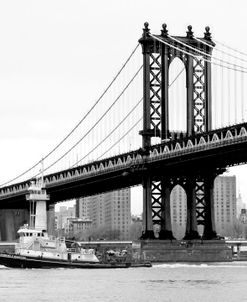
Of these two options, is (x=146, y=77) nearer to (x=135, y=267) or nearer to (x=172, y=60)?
(x=172, y=60)

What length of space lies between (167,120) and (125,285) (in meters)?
40.9

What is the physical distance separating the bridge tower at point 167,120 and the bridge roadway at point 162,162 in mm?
779

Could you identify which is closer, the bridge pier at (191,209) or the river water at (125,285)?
the river water at (125,285)

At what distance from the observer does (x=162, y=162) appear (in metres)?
124

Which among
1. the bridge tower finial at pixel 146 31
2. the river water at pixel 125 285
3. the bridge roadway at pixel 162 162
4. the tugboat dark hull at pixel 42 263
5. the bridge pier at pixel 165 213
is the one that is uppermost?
the bridge tower finial at pixel 146 31

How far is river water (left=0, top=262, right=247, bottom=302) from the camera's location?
76.6 metres

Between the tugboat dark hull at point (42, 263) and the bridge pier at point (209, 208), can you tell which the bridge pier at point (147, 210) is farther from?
the tugboat dark hull at point (42, 263)

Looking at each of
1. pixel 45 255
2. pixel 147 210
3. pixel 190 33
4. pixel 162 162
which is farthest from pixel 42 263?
pixel 190 33

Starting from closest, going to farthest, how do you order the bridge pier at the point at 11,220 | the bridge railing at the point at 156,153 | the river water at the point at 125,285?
the river water at the point at 125,285 → the bridge railing at the point at 156,153 → the bridge pier at the point at 11,220

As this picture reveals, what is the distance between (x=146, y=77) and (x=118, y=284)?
4259cm

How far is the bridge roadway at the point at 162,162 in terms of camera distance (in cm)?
11419

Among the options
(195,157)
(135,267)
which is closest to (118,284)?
(135,267)

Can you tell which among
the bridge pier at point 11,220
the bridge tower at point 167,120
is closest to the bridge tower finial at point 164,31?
the bridge tower at point 167,120

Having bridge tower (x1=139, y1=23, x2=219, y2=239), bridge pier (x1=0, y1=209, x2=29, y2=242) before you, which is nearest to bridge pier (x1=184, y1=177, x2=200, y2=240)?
bridge tower (x1=139, y1=23, x2=219, y2=239)
